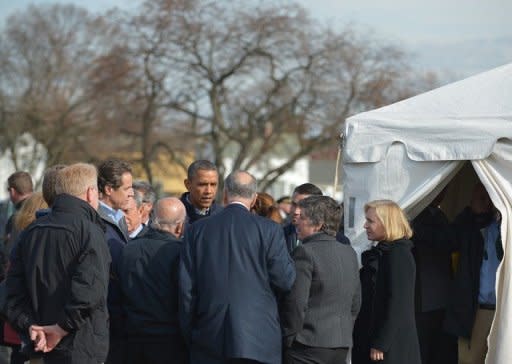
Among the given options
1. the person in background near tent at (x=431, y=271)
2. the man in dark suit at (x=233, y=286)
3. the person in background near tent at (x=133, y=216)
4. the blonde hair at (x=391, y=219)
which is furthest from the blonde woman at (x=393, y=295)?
the person in background near tent at (x=133, y=216)

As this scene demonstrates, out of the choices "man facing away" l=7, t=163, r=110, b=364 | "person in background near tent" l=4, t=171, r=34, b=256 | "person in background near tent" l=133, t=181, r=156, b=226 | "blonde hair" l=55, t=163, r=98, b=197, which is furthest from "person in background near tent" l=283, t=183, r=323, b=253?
"person in background near tent" l=4, t=171, r=34, b=256

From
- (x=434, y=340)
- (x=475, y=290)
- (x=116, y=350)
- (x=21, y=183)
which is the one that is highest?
(x=21, y=183)

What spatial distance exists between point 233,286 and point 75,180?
1165 mm

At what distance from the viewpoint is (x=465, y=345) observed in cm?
746

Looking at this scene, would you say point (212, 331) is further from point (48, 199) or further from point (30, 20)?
point (30, 20)

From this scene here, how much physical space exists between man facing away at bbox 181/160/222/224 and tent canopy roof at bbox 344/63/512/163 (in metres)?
1.28

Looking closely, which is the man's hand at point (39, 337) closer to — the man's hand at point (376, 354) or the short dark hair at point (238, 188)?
the short dark hair at point (238, 188)

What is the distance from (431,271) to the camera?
7.52 meters

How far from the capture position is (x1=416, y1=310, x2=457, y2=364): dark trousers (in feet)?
24.5

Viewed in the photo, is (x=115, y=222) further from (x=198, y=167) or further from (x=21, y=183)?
(x=21, y=183)

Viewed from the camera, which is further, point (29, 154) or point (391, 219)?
point (29, 154)

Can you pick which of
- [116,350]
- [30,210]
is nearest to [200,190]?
[30,210]

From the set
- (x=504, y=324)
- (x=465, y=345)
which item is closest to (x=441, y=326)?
(x=465, y=345)

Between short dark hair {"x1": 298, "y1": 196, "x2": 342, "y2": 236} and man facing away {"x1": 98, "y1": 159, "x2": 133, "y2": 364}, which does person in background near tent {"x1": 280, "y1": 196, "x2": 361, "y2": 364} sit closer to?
short dark hair {"x1": 298, "y1": 196, "x2": 342, "y2": 236}
